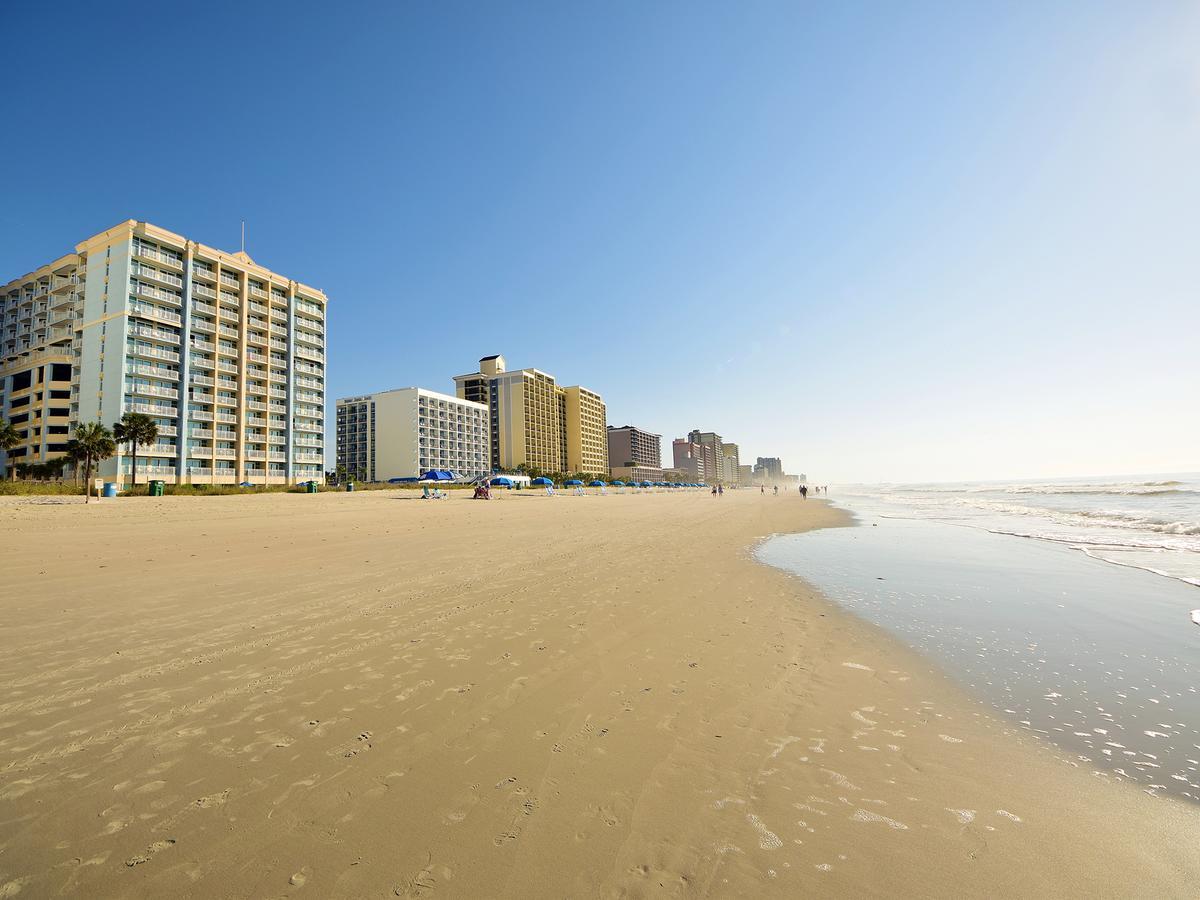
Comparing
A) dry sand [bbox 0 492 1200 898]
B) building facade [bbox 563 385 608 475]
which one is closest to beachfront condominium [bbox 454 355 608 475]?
building facade [bbox 563 385 608 475]

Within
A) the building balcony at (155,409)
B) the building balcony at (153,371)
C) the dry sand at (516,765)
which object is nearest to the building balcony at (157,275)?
the building balcony at (153,371)

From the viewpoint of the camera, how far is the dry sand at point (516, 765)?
240 cm

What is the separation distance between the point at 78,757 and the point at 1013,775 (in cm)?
659

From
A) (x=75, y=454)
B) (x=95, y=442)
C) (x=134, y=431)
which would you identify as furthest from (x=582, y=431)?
(x=95, y=442)

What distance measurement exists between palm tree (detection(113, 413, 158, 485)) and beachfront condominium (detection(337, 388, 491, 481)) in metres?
63.7

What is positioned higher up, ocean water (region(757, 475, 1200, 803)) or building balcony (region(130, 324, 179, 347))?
building balcony (region(130, 324, 179, 347))

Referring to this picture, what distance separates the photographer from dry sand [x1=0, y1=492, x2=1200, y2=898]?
2.40m

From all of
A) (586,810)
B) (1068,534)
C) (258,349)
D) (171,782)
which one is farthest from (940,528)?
(258,349)

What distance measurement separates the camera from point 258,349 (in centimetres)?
7150

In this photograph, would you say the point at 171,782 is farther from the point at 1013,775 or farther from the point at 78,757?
the point at 1013,775

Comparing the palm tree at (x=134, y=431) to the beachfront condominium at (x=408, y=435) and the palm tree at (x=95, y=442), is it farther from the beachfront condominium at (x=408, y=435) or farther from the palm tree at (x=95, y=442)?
the beachfront condominium at (x=408, y=435)

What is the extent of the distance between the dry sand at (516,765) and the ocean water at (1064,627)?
555mm

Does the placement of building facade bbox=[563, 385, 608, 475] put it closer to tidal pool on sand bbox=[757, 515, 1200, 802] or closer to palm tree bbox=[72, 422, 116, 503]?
palm tree bbox=[72, 422, 116, 503]

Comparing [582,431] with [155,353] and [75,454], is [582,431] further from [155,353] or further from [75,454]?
[75,454]
